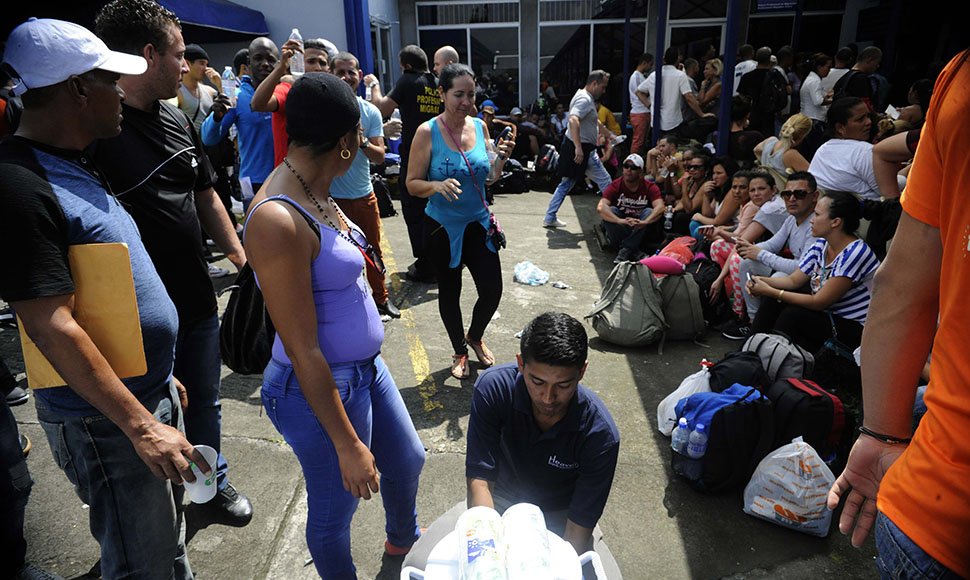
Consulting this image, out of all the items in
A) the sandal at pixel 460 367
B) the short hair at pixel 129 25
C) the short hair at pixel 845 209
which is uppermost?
the short hair at pixel 129 25

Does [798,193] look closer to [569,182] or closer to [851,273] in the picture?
[851,273]

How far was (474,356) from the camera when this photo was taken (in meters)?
4.37

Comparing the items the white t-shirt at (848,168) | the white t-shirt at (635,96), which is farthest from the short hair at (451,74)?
the white t-shirt at (635,96)

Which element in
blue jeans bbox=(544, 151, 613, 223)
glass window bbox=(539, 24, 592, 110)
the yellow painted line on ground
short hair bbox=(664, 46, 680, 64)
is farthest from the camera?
glass window bbox=(539, 24, 592, 110)

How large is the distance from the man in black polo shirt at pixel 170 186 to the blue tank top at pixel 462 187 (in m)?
1.34

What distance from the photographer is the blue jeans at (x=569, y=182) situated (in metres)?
7.84

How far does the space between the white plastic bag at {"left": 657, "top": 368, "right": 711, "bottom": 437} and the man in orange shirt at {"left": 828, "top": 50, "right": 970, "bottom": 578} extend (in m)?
2.01

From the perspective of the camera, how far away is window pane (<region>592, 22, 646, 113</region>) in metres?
15.4

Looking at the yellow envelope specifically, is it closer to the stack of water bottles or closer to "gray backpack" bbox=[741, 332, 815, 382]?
the stack of water bottles

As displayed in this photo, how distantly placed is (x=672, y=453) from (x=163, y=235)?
8.96 feet

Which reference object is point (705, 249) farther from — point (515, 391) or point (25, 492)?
point (25, 492)

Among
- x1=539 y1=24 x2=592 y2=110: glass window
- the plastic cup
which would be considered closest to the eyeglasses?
the plastic cup

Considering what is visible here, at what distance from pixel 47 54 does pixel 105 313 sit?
2.28ft

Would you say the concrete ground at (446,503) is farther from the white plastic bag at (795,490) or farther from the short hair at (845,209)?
the short hair at (845,209)
